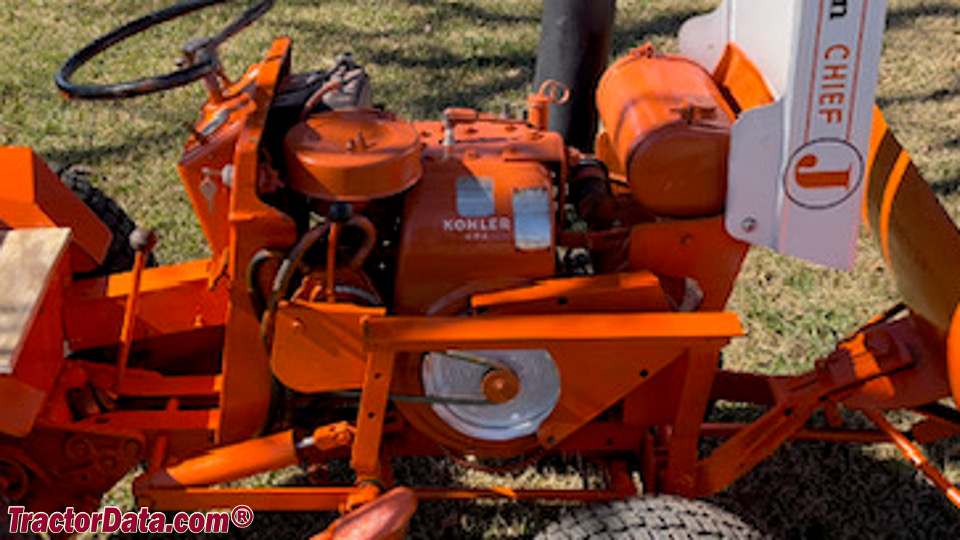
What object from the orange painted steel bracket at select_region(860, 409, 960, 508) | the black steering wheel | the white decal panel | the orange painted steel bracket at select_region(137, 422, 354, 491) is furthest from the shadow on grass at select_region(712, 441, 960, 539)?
the black steering wheel

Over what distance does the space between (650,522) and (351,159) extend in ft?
3.65

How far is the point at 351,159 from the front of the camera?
245 cm

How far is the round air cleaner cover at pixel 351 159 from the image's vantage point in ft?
8.00

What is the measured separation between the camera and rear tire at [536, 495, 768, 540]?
2.44 m

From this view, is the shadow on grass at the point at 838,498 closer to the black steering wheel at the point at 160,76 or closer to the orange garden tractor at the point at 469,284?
the orange garden tractor at the point at 469,284

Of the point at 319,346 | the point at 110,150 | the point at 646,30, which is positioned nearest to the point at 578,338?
the point at 319,346

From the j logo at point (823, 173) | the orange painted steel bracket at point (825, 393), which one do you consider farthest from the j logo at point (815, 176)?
the orange painted steel bracket at point (825, 393)

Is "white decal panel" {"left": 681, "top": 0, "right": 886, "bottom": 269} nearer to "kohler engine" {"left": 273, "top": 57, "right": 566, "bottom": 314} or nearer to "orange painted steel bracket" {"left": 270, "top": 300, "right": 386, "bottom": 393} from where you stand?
"kohler engine" {"left": 273, "top": 57, "right": 566, "bottom": 314}

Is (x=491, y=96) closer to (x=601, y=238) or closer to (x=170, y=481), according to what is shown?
(x=601, y=238)

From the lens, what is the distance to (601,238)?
2754 millimetres

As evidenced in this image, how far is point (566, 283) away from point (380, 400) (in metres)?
0.53
